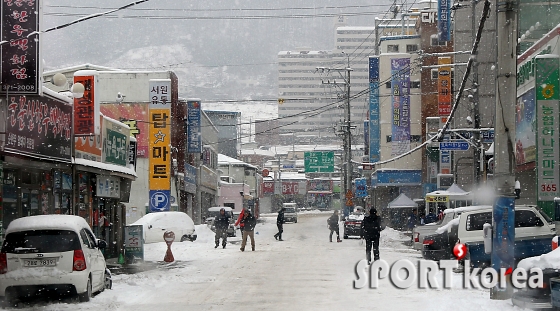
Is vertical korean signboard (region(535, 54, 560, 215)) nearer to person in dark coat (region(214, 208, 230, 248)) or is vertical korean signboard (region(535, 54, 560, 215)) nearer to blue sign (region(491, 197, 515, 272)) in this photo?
blue sign (region(491, 197, 515, 272))

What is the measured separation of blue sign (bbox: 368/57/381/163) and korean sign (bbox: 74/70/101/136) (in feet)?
131

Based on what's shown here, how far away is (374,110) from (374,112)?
18cm

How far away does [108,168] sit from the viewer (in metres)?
25.8

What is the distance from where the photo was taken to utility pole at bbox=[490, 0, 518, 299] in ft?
45.6

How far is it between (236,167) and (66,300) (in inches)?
3074

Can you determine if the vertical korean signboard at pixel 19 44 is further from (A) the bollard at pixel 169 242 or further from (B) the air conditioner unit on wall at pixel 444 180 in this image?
(B) the air conditioner unit on wall at pixel 444 180

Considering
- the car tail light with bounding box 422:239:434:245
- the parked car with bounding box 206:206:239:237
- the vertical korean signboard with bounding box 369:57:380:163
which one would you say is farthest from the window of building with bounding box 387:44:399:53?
the car tail light with bounding box 422:239:434:245

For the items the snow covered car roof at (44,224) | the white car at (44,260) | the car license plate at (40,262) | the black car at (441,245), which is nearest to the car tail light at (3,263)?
the white car at (44,260)

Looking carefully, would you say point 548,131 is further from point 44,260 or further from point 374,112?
point 374,112

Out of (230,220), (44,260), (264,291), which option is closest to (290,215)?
(230,220)

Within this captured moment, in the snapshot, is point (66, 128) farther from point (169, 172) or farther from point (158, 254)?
point (169, 172)

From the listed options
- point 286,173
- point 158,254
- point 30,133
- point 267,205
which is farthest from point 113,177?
point 286,173

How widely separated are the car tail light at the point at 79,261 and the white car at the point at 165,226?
20.8 m

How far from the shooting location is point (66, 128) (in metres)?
21.9
